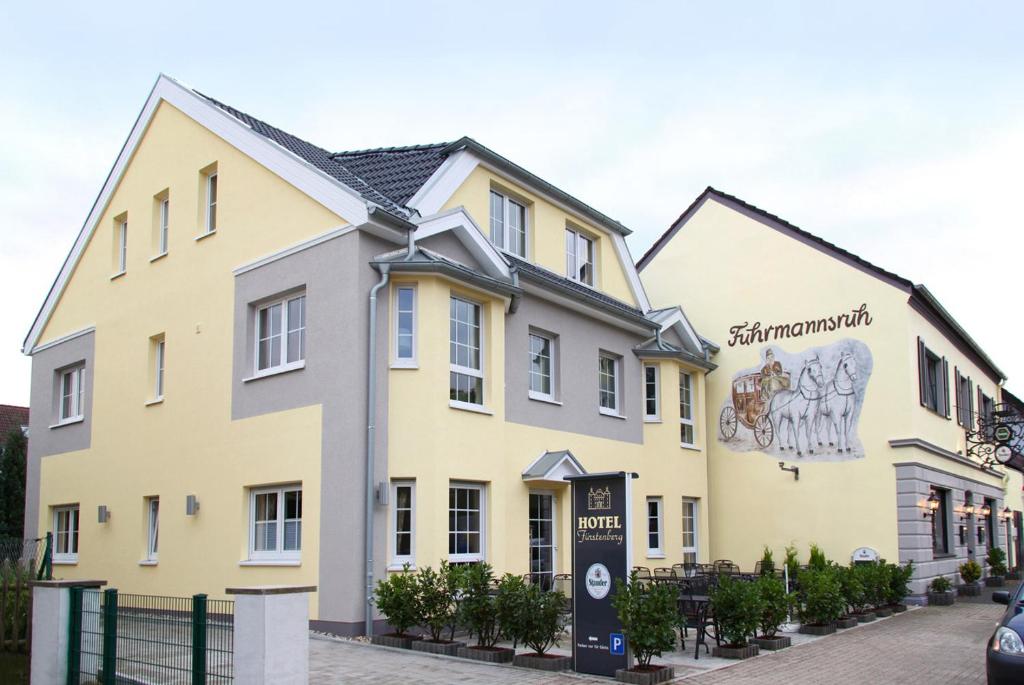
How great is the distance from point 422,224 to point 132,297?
300 inches

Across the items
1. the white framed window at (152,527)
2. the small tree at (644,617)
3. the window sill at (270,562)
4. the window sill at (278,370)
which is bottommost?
the small tree at (644,617)

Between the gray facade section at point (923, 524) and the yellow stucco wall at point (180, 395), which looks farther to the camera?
the gray facade section at point (923, 524)

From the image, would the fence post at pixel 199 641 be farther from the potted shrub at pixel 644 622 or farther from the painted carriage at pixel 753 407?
the painted carriage at pixel 753 407

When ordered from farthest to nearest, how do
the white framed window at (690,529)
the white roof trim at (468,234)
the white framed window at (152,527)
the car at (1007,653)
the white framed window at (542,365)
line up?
the white framed window at (690,529) → the white framed window at (542,365) → the white framed window at (152,527) → the white roof trim at (468,234) → the car at (1007,653)

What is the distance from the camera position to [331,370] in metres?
14.7

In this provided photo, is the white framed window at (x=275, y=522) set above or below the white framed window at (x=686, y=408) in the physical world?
below

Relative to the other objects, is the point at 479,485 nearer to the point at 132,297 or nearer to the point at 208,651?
the point at 208,651

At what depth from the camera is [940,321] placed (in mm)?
24688

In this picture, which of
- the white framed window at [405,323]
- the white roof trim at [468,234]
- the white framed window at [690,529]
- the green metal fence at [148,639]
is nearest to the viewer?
the green metal fence at [148,639]

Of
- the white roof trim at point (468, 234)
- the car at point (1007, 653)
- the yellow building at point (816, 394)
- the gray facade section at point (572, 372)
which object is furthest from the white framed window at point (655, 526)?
the car at point (1007, 653)

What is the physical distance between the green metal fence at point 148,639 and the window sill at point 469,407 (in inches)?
237

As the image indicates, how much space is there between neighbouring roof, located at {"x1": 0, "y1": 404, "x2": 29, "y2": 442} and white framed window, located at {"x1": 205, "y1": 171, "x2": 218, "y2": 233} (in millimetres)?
29471

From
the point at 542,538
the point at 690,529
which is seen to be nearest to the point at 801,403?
the point at 690,529

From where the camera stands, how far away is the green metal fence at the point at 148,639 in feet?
29.2
